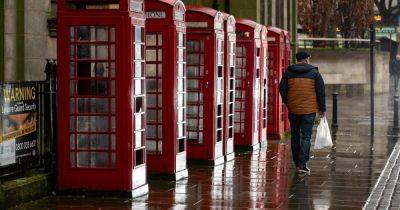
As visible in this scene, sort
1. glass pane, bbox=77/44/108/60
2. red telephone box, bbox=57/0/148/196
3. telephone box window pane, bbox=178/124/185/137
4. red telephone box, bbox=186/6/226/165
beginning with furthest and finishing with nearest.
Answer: red telephone box, bbox=186/6/226/165 < telephone box window pane, bbox=178/124/185/137 < glass pane, bbox=77/44/108/60 < red telephone box, bbox=57/0/148/196

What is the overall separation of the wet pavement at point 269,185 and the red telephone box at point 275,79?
1419 millimetres

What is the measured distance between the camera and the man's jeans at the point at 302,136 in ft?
47.0

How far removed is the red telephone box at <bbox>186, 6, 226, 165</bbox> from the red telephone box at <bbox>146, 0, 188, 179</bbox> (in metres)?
1.55

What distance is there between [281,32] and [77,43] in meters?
10.3

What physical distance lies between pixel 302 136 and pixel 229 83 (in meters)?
2.13

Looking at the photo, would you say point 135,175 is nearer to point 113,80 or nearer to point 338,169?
point 113,80

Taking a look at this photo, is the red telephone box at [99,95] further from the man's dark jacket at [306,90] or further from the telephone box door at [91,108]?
the man's dark jacket at [306,90]

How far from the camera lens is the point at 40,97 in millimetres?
11461

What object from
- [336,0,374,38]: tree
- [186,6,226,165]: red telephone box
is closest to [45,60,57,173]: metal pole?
[186,6,226,165]: red telephone box

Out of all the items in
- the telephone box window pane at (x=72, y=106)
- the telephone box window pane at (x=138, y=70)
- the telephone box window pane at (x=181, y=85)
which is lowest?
the telephone box window pane at (x=72, y=106)

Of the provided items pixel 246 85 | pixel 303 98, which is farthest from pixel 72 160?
pixel 246 85

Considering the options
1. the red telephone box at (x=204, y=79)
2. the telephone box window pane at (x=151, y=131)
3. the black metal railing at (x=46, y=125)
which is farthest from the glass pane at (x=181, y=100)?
the black metal railing at (x=46, y=125)

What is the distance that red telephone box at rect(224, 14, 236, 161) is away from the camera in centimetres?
1574

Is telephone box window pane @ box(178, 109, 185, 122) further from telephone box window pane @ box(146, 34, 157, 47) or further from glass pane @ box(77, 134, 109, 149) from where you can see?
glass pane @ box(77, 134, 109, 149)
